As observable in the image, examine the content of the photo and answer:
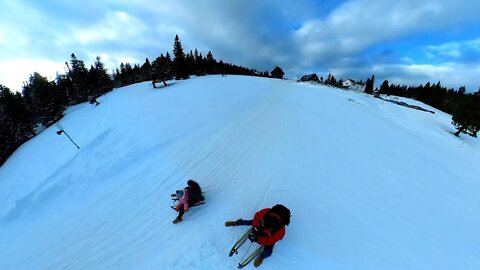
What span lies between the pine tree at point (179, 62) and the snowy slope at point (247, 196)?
35.4m

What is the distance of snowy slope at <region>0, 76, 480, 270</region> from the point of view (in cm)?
780

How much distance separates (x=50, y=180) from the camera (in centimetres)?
1644

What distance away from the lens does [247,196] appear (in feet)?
32.4

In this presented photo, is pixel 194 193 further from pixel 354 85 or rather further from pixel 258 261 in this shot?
pixel 354 85

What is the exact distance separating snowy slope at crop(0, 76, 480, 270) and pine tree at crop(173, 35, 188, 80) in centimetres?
3544

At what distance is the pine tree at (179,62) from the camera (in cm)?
5303

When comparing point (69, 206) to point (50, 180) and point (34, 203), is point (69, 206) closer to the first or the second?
point (34, 203)

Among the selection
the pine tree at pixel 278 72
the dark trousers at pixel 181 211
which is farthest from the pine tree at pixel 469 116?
the pine tree at pixel 278 72

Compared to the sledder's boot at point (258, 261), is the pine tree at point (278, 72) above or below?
below

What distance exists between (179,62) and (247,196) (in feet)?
165

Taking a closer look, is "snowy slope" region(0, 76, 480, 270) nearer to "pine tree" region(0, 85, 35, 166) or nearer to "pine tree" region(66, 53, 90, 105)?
"pine tree" region(0, 85, 35, 166)

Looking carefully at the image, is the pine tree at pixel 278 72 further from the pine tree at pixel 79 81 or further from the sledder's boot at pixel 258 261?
the sledder's boot at pixel 258 261

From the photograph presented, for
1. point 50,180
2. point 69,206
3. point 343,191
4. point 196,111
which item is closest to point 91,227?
point 69,206

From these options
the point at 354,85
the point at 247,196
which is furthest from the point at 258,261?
the point at 354,85
